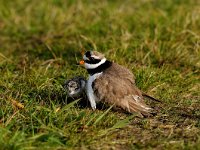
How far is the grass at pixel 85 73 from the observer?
15.7 ft

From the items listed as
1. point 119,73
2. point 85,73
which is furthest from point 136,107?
point 85,73

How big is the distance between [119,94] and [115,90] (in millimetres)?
59

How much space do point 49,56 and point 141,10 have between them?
244cm

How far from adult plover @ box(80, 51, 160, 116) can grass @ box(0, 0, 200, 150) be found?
0.13 m

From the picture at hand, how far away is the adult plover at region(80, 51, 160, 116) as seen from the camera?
5.41 meters

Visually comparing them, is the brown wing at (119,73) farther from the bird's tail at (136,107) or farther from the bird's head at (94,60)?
the bird's tail at (136,107)

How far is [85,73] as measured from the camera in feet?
21.7

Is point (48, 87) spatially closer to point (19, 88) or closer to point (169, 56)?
point (19, 88)

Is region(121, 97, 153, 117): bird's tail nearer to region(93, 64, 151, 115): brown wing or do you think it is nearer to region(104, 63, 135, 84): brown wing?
region(93, 64, 151, 115): brown wing

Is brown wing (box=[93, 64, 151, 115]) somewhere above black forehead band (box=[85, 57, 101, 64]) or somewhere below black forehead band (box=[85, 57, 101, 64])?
below

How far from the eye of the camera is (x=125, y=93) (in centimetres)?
544

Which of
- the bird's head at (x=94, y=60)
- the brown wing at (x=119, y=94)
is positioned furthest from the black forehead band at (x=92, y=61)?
the brown wing at (x=119, y=94)

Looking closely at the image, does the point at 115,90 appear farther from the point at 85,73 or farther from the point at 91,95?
the point at 85,73

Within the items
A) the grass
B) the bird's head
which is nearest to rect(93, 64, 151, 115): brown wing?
the grass
